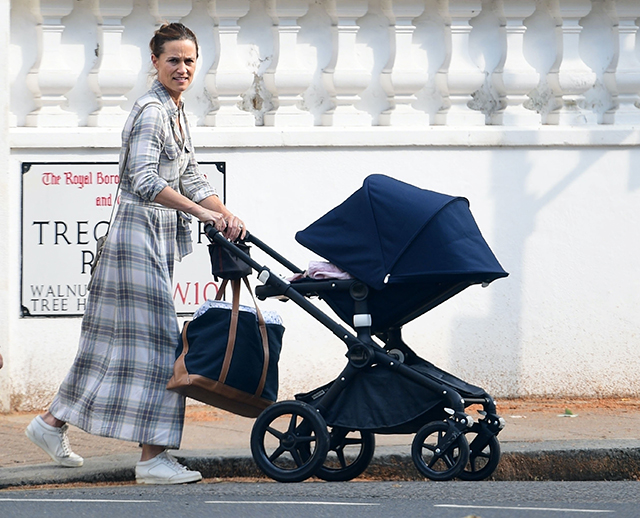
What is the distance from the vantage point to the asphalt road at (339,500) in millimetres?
4164

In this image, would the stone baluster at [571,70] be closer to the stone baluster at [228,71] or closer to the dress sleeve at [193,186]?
the stone baluster at [228,71]

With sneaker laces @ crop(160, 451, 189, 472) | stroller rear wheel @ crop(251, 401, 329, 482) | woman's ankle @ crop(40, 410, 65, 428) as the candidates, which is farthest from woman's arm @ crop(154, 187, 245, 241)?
woman's ankle @ crop(40, 410, 65, 428)

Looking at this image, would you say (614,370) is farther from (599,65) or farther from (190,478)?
(190,478)

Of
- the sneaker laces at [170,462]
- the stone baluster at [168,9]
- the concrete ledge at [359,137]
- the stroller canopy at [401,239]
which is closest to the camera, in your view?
the stroller canopy at [401,239]

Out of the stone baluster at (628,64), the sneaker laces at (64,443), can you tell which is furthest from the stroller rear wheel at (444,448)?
the stone baluster at (628,64)

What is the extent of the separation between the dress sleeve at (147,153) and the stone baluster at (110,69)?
182cm

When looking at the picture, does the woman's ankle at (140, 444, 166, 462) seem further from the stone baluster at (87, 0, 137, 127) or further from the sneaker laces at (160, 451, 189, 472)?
the stone baluster at (87, 0, 137, 127)

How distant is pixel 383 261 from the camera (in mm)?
4707

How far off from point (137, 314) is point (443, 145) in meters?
2.62

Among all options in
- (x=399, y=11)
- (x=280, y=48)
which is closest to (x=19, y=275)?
(x=280, y=48)

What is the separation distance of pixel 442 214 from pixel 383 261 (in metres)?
0.33

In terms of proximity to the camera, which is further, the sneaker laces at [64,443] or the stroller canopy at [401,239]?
the sneaker laces at [64,443]

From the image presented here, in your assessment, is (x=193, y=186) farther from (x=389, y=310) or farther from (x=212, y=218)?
(x=389, y=310)

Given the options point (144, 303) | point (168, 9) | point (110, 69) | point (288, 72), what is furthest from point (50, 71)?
point (144, 303)
